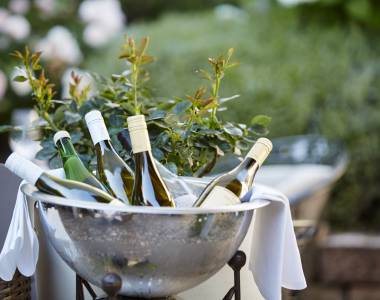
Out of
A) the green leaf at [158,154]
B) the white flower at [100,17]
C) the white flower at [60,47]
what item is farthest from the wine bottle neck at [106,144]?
the white flower at [100,17]

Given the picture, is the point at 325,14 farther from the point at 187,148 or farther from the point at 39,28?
the point at 187,148

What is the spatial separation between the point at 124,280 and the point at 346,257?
3.41 meters

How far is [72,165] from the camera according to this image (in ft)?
4.26

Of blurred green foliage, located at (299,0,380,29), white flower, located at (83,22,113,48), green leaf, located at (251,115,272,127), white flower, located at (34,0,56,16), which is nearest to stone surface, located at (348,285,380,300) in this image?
blurred green foliage, located at (299,0,380,29)

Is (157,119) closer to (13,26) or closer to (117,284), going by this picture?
(117,284)

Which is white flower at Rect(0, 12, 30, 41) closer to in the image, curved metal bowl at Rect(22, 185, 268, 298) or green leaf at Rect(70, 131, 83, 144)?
green leaf at Rect(70, 131, 83, 144)

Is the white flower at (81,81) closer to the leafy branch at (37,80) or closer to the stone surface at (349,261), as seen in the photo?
the leafy branch at (37,80)

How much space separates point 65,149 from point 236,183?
33cm

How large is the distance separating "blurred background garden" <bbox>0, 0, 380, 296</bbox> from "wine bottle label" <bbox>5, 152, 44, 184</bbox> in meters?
2.83

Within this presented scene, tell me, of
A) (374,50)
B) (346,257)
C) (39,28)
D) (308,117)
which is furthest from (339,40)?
(39,28)

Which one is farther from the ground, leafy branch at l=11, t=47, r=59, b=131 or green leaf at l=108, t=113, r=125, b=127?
leafy branch at l=11, t=47, r=59, b=131

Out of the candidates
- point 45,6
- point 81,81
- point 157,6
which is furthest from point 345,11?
point 157,6

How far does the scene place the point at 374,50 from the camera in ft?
16.0

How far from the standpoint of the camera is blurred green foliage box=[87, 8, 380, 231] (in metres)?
4.56
